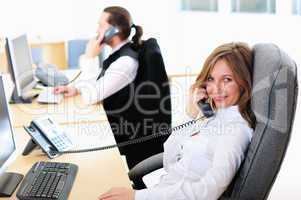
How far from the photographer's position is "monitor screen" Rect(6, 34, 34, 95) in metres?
2.19

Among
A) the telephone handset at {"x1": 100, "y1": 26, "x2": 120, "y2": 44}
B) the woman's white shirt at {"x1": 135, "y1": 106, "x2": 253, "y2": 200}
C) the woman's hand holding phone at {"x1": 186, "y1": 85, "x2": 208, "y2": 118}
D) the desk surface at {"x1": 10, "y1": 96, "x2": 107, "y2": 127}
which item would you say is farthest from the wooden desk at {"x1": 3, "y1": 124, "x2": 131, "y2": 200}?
the telephone handset at {"x1": 100, "y1": 26, "x2": 120, "y2": 44}

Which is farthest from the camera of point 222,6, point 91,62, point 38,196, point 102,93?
point 222,6

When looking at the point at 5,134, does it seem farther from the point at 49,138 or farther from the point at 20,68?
the point at 20,68

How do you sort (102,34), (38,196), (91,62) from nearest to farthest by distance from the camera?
(38,196) → (102,34) → (91,62)

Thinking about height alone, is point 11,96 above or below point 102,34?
below

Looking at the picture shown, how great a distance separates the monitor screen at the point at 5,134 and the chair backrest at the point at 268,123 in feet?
2.61

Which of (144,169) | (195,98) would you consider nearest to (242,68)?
(195,98)

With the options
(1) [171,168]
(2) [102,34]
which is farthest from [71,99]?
(1) [171,168]

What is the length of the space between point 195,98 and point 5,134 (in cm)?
75

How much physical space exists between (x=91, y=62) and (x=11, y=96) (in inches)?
21.9

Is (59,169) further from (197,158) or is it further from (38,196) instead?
(197,158)

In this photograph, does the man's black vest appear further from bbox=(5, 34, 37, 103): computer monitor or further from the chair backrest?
the chair backrest

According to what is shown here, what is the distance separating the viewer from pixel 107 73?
2.21 m

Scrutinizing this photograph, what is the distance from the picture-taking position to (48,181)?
55.2 inches
